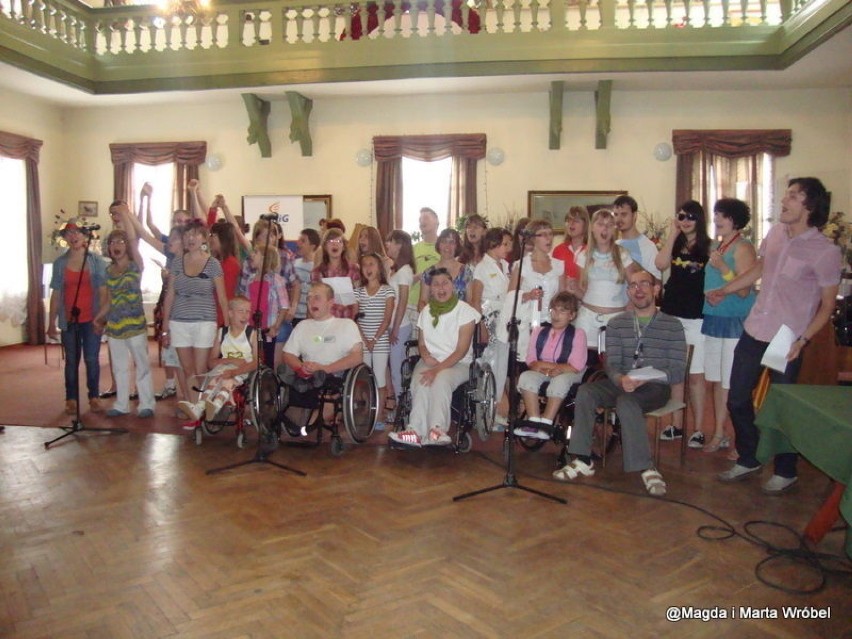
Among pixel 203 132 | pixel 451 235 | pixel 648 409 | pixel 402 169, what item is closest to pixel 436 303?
pixel 451 235

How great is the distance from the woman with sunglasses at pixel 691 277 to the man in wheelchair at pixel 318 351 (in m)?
2.06

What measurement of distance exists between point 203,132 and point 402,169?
3078 mm

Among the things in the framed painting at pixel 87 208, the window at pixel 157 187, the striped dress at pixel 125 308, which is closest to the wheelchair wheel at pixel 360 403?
the striped dress at pixel 125 308

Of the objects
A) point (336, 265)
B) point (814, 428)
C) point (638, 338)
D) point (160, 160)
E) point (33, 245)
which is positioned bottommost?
point (814, 428)

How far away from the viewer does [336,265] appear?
5.07 meters

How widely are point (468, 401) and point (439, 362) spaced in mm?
300

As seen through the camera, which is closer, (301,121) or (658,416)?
(658,416)

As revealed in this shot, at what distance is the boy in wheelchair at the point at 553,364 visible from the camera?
13.3 feet

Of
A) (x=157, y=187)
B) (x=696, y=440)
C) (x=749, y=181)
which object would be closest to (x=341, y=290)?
(x=696, y=440)

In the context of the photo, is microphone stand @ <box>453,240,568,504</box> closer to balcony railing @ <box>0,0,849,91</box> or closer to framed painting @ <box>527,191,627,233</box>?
balcony railing @ <box>0,0,849,91</box>

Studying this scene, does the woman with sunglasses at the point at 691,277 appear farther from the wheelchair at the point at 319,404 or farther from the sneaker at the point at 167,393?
the sneaker at the point at 167,393

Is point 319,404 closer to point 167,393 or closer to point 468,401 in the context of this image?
point 468,401

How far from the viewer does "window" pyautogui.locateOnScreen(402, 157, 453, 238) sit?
32.4ft

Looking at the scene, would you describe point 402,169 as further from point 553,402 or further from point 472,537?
point 472,537
